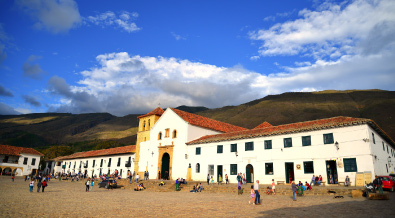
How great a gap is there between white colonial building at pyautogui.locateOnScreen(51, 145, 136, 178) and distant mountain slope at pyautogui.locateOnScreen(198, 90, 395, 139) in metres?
67.3

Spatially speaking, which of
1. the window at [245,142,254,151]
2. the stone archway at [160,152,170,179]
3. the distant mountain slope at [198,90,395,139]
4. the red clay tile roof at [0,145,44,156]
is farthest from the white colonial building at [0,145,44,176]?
the distant mountain slope at [198,90,395,139]

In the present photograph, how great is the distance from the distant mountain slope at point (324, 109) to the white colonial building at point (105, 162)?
6729cm

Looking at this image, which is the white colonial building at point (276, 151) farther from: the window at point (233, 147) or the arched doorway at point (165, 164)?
the window at point (233, 147)

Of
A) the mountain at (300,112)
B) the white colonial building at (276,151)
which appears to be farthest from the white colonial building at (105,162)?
the mountain at (300,112)

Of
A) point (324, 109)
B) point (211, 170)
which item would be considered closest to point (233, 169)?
point (211, 170)

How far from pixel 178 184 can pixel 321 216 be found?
18973 mm

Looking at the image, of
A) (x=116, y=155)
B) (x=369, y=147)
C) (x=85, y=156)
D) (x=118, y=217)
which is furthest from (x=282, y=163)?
(x=85, y=156)

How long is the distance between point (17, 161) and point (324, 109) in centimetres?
11083

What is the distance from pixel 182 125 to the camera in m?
36.9

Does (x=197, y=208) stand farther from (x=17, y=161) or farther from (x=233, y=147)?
(x=17, y=161)

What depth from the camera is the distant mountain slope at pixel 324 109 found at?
9075 cm

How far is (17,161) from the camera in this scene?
6125 cm

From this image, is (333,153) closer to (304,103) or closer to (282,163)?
(282,163)

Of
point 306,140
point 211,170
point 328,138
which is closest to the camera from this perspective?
point 328,138
